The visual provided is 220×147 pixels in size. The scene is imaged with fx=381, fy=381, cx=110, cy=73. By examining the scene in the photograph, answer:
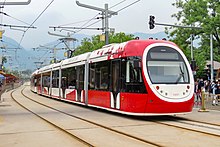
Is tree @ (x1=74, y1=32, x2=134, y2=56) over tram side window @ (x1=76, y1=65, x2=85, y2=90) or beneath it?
over

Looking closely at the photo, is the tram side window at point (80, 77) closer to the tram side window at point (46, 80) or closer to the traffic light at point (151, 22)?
the traffic light at point (151, 22)

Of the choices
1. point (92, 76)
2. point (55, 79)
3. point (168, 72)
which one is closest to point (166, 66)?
point (168, 72)

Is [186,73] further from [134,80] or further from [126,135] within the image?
[126,135]

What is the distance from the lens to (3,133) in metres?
12.2

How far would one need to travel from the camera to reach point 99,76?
758 inches

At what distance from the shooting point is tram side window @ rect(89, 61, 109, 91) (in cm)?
1821

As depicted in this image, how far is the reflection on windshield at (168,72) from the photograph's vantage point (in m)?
14.9

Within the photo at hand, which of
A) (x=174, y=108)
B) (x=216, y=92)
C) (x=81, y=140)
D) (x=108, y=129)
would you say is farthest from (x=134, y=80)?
(x=216, y=92)

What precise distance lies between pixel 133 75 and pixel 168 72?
4.59 ft

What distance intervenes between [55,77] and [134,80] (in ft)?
61.3

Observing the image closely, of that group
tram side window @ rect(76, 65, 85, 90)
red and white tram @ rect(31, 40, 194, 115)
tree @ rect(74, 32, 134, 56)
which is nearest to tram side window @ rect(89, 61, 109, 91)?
red and white tram @ rect(31, 40, 194, 115)

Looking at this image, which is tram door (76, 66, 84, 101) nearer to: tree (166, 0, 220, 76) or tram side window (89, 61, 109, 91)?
tram side window (89, 61, 109, 91)

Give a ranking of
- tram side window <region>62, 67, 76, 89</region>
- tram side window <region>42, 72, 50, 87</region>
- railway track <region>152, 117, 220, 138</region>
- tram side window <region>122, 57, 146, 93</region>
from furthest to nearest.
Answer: tram side window <region>42, 72, 50, 87</region>, tram side window <region>62, 67, 76, 89</region>, tram side window <region>122, 57, 146, 93</region>, railway track <region>152, 117, 220, 138</region>

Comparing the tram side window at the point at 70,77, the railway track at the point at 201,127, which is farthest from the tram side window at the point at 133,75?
the tram side window at the point at 70,77
